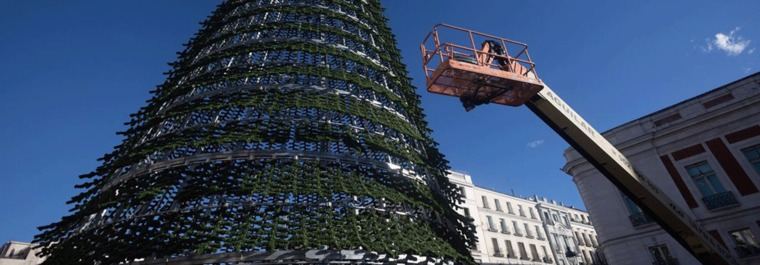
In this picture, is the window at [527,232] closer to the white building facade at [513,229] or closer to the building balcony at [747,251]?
the white building facade at [513,229]

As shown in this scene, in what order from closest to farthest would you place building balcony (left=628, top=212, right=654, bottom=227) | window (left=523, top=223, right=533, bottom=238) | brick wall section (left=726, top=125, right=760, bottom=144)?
brick wall section (left=726, top=125, right=760, bottom=144), building balcony (left=628, top=212, right=654, bottom=227), window (left=523, top=223, right=533, bottom=238)

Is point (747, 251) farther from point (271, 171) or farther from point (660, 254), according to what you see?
point (271, 171)

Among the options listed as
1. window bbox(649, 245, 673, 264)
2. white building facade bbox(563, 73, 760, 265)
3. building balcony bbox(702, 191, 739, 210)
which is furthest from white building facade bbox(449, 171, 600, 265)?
building balcony bbox(702, 191, 739, 210)

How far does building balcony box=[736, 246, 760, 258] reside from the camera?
730 inches

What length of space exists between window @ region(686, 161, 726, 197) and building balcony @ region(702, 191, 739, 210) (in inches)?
13.8

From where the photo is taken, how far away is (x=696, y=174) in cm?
2123

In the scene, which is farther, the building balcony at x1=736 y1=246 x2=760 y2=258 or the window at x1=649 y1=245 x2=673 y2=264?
the window at x1=649 y1=245 x2=673 y2=264

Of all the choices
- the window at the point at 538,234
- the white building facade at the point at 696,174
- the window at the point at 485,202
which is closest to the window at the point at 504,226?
the window at the point at 485,202

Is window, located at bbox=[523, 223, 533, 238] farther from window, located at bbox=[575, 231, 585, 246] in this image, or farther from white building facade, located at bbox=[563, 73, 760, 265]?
white building facade, located at bbox=[563, 73, 760, 265]

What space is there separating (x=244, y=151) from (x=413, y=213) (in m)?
4.79

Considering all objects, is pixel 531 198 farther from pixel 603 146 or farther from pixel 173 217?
pixel 173 217

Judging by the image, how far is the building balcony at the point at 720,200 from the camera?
19.8 metres

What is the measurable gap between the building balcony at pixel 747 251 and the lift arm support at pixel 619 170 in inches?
357

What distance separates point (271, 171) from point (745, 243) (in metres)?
23.8
